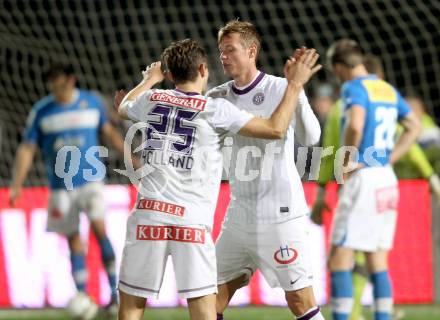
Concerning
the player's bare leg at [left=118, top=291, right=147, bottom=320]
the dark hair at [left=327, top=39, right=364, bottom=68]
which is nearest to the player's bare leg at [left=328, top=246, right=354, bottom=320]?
the dark hair at [left=327, top=39, right=364, bottom=68]

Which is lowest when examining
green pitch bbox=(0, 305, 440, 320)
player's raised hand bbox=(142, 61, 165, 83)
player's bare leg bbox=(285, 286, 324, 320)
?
green pitch bbox=(0, 305, 440, 320)

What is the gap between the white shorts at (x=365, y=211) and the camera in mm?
6461

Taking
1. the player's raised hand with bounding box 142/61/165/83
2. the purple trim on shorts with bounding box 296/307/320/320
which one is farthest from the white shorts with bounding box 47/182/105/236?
the purple trim on shorts with bounding box 296/307/320/320

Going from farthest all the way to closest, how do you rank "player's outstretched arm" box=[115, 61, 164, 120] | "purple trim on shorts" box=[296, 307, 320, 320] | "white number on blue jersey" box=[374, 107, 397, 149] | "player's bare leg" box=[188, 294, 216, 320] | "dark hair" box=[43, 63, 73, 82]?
"dark hair" box=[43, 63, 73, 82], "white number on blue jersey" box=[374, 107, 397, 149], "purple trim on shorts" box=[296, 307, 320, 320], "player's outstretched arm" box=[115, 61, 164, 120], "player's bare leg" box=[188, 294, 216, 320]

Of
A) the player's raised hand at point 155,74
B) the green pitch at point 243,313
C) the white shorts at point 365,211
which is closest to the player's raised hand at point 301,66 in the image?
the player's raised hand at point 155,74

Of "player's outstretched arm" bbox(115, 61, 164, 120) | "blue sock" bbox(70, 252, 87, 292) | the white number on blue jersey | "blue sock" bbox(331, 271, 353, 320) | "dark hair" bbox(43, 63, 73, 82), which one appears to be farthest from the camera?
"dark hair" bbox(43, 63, 73, 82)

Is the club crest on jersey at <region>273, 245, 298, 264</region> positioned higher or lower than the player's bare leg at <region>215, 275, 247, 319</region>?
higher

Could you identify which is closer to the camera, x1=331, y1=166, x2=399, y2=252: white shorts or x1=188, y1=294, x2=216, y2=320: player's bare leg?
x1=188, y1=294, x2=216, y2=320: player's bare leg

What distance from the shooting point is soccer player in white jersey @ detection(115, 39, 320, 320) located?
4.74 metres

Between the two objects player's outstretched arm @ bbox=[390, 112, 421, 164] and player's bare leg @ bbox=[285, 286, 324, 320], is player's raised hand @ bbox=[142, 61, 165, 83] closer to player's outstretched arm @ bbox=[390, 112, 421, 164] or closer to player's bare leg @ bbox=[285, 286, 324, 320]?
player's bare leg @ bbox=[285, 286, 324, 320]

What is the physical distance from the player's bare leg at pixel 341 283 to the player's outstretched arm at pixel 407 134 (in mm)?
775

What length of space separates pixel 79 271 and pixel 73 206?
58cm

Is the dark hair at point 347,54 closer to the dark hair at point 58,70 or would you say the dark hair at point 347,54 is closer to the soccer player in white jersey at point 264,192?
the soccer player in white jersey at point 264,192

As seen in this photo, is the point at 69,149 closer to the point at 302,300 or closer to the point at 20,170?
the point at 20,170
